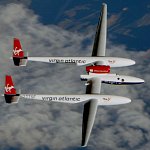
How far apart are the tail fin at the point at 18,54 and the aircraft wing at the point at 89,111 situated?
61.7ft

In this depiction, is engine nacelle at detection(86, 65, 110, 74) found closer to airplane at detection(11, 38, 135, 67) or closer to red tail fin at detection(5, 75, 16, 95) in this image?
airplane at detection(11, 38, 135, 67)

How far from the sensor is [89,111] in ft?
323

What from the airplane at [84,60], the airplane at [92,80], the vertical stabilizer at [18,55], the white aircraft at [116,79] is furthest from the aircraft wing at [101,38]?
the vertical stabilizer at [18,55]

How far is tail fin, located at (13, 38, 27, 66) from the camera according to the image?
4277 inches

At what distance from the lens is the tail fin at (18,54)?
356 ft

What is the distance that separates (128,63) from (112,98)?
524 inches

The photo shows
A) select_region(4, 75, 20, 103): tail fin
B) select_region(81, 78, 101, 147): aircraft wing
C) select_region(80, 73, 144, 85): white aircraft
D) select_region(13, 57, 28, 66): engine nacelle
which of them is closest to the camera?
select_region(81, 78, 101, 147): aircraft wing

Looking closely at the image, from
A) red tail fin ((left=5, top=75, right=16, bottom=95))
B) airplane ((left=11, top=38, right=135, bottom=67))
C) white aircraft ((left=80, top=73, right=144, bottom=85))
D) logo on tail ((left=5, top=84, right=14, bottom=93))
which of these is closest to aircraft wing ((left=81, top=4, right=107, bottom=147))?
white aircraft ((left=80, top=73, right=144, bottom=85))

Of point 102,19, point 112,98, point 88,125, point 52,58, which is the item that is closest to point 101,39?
point 102,19

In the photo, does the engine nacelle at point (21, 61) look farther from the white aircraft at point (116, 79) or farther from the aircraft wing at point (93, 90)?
the aircraft wing at point (93, 90)

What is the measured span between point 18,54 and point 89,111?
2590cm

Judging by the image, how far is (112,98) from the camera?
100m

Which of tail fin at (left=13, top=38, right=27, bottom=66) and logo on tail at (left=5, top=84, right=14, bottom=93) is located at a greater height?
tail fin at (left=13, top=38, right=27, bottom=66)

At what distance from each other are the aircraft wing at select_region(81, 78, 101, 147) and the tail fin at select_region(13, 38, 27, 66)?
18807 mm
